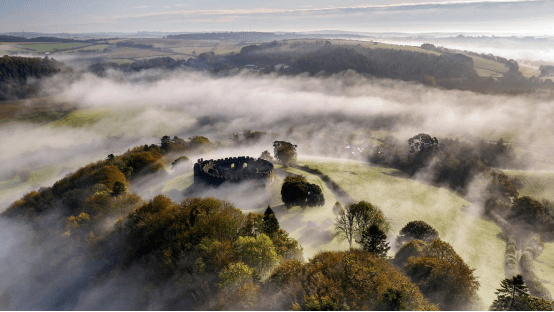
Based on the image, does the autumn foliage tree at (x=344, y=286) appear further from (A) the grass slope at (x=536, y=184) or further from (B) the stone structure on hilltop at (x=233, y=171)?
(A) the grass slope at (x=536, y=184)

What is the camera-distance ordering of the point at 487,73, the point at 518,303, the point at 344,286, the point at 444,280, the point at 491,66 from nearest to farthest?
1. the point at 344,286
2. the point at 518,303
3. the point at 444,280
4. the point at 487,73
5. the point at 491,66

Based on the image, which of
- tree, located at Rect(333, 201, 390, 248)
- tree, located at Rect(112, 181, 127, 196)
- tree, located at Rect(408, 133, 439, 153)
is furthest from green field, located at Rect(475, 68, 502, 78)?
tree, located at Rect(112, 181, 127, 196)

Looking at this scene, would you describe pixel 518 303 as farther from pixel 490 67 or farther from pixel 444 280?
pixel 490 67

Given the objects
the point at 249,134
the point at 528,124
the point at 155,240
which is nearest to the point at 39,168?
the point at 249,134

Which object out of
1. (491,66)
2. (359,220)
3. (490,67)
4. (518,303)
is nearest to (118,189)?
(359,220)

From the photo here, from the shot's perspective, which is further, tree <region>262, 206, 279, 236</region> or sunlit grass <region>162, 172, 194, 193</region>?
sunlit grass <region>162, 172, 194, 193</region>

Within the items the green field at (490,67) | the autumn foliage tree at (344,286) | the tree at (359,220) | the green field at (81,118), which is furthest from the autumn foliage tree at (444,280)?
the green field at (490,67)

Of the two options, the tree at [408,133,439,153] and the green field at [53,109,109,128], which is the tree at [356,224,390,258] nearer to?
the tree at [408,133,439,153]
